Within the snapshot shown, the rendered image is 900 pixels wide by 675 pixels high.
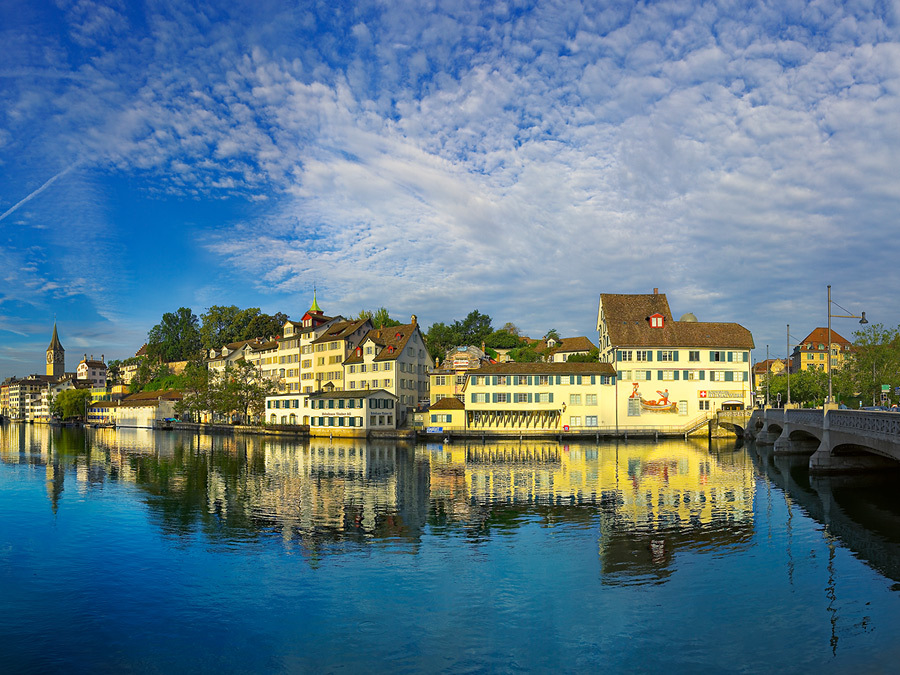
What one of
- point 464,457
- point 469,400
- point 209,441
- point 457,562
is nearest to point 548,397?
point 469,400

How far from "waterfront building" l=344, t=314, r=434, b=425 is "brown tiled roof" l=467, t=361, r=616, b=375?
1496cm

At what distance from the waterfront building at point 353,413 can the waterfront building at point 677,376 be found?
31.9 metres

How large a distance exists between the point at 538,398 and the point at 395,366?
23173 mm

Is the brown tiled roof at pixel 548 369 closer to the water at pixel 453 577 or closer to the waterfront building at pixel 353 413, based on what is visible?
the waterfront building at pixel 353 413

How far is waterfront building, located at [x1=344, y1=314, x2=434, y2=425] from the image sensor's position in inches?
3735

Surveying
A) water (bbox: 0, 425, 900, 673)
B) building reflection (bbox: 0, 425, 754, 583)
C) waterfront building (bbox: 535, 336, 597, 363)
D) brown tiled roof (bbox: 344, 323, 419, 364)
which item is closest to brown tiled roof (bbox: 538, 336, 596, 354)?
waterfront building (bbox: 535, 336, 597, 363)

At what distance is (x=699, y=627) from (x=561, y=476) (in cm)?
2929

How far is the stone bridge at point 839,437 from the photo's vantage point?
99.7 ft

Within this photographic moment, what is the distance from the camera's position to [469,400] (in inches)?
3292

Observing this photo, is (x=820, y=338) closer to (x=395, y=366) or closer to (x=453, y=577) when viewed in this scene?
(x=395, y=366)

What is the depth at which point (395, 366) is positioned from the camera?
94.1 m

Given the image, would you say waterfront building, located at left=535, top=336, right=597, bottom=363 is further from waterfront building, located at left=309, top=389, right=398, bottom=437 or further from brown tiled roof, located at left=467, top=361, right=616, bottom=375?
waterfront building, located at left=309, top=389, right=398, bottom=437

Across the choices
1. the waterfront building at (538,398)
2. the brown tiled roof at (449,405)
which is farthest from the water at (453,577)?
the brown tiled roof at (449,405)

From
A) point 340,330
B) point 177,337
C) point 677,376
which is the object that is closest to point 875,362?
point 677,376
